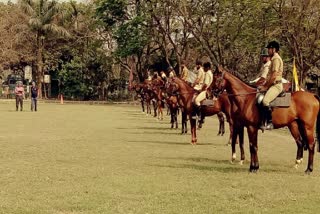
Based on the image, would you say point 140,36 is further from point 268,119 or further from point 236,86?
point 268,119

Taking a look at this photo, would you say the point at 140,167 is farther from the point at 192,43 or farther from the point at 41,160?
the point at 192,43

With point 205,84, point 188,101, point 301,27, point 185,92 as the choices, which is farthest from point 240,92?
point 301,27

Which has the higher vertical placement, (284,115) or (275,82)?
(275,82)

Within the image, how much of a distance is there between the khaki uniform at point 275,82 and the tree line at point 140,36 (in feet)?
78.1

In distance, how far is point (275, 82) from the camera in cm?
1298

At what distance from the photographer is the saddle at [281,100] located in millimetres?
12914

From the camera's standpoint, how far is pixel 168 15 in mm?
50469

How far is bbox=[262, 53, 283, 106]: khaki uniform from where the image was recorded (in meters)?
12.8

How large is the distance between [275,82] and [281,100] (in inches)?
17.3

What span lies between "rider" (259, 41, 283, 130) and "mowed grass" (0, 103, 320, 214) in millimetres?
1597

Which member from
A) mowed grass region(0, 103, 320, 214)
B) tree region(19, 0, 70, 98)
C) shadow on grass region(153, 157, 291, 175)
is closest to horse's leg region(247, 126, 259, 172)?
mowed grass region(0, 103, 320, 214)

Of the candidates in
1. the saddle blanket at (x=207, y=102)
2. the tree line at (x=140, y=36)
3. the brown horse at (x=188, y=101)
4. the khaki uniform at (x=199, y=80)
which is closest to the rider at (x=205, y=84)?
the saddle blanket at (x=207, y=102)

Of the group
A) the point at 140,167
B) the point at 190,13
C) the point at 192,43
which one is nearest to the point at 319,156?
the point at 140,167

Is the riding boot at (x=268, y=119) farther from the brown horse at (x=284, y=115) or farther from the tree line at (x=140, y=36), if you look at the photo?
the tree line at (x=140, y=36)
